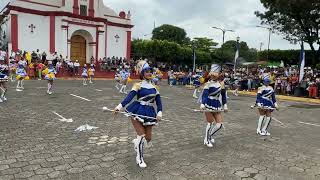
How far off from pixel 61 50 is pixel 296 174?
3441 centimetres

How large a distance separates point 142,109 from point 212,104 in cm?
239

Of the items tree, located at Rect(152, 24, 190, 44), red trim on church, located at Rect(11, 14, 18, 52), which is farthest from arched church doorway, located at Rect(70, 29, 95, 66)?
tree, located at Rect(152, 24, 190, 44)

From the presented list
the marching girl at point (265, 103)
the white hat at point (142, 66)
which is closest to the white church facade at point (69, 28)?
the marching girl at point (265, 103)

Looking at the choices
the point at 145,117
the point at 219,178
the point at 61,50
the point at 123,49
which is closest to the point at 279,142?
the point at 219,178

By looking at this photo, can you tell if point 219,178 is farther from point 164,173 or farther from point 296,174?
point 296,174

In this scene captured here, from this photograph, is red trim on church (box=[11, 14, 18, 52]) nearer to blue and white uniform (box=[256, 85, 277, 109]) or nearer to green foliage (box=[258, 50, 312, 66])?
blue and white uniform (box=[256, 85, 277, 109])

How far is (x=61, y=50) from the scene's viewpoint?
38125 mm

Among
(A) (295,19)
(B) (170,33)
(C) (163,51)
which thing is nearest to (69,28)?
(C) (163,51)

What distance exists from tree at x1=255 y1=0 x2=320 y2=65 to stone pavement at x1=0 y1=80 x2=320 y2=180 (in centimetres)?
2129

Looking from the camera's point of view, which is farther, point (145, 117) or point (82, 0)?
point (82, 0)

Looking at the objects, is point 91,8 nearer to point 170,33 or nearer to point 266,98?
point 266,98

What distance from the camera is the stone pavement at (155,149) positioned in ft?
22.0

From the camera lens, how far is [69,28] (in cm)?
3828

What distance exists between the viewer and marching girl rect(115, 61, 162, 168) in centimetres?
699
